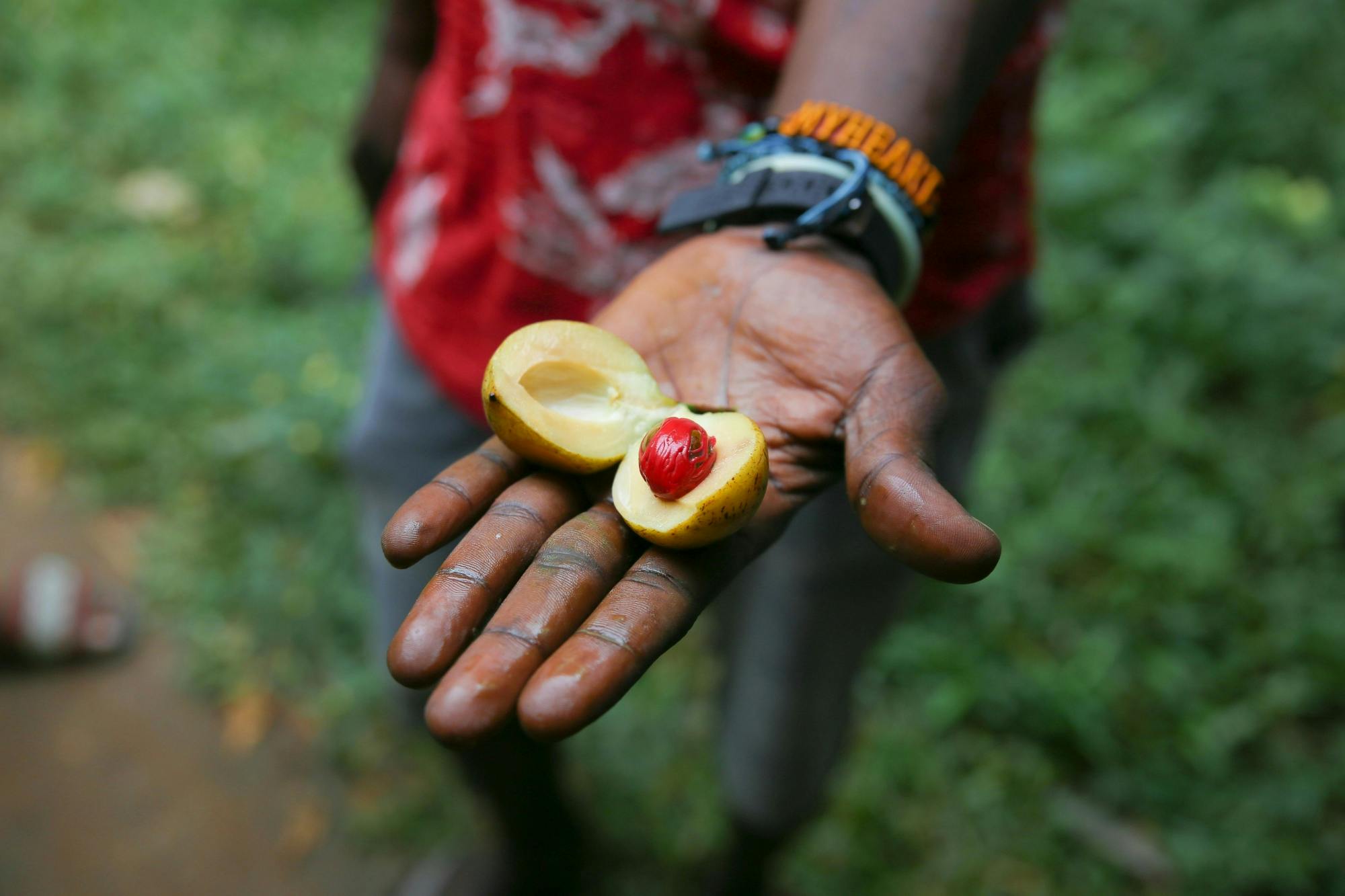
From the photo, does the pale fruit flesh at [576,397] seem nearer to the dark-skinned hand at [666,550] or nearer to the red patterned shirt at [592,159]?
the dark-skinned hand at [666,550]

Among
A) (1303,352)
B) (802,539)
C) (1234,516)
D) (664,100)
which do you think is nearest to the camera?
(664,100)

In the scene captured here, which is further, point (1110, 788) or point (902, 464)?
point (1110, 788)

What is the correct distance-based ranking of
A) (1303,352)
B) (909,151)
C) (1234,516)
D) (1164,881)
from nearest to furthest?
(909,151) → (1164,881) → (1234,516) → (1303,352)

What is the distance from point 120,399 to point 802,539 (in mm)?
2628

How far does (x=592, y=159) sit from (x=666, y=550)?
0.64 m

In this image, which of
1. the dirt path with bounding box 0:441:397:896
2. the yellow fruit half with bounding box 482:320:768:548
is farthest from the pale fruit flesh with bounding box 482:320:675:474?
the dirt path with bounding box 0:441:397:896

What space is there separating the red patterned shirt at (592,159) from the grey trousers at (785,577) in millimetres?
107

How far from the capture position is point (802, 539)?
5.35ft

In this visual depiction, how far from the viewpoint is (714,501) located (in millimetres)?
1117

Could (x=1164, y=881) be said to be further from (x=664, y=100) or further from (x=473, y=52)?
(x=473, y=52)

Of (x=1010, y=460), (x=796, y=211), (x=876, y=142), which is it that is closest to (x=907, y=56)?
(x=876, y=142)

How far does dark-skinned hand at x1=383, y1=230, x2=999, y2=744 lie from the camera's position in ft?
3.30

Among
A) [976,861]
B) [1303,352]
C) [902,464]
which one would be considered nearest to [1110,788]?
[976,861]

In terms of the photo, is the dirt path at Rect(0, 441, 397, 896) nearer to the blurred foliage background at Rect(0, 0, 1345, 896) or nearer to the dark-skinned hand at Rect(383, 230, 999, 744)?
the blurred foliage background at Rect(0, 0, 1345, 896)
